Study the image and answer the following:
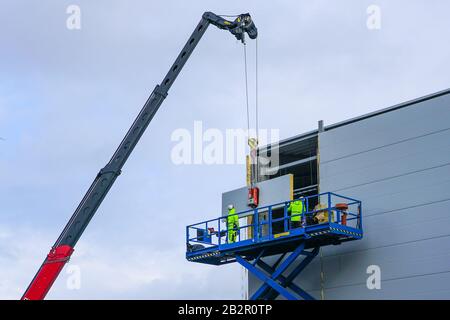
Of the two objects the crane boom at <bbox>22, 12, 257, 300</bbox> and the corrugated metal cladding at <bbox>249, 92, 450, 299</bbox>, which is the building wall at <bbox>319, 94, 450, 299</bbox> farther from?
the crane boom at <bbox>22, 12, 257, 300</bbox>

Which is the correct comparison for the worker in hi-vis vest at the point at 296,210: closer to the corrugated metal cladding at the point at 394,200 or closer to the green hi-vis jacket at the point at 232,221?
the corrugated metal cladding at the point at 394,200

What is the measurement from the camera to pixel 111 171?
32719mm

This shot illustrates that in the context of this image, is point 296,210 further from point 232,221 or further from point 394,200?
point 394,200

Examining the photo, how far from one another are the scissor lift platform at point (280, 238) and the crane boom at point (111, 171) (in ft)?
16.4

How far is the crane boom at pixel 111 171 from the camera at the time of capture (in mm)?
29922

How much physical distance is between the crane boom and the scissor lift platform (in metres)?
5.00

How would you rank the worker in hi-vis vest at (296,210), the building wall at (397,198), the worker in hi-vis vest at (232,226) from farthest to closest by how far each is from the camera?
the worker in hi-vis vest at (232,226) < the worker in hi-vis vest at (296,210) < the building wall at (397,198)

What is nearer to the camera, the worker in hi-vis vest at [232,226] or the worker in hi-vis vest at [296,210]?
the worker in hi-vis vest at [296,210]

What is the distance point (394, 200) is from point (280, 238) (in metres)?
4.81

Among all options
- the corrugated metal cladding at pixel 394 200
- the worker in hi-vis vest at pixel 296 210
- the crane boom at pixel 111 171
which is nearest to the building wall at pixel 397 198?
the corrugated metal cladding at pixel 394 200

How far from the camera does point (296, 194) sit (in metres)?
36.6
